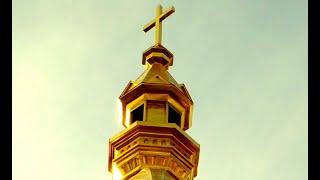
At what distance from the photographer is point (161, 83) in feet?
81.0

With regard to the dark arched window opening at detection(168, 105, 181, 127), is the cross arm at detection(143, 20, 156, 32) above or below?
above

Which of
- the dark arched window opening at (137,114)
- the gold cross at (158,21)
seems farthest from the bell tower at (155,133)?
the gold cross at (158,21)

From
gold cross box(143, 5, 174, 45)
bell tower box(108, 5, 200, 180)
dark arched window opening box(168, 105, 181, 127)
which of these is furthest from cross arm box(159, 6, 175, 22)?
dark arched window opening box(168, 105, 181, 127)

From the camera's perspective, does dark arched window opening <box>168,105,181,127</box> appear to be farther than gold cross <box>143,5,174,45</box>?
No

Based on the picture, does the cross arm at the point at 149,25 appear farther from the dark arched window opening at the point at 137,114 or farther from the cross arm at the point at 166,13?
the dark arched window opening at the point at 137,114

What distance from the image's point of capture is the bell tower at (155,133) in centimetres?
2295

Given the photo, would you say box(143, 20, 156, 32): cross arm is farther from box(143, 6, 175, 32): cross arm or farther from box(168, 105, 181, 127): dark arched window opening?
box(168, 105, 181, 127): dark arched window opening

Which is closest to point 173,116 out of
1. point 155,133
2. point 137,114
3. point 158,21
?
point 137,114

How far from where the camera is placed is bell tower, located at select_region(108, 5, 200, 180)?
75.3 ft

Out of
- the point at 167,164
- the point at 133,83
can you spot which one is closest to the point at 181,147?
the point at 167,164

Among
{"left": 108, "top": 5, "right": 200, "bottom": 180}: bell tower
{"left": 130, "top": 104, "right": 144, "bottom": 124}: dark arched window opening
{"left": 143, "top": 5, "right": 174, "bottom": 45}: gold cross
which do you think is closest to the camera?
{"left": 108, "top": 5, "right": 200, "bottom": 180}: bell tower

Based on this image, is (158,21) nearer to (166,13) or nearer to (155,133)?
(166,13)

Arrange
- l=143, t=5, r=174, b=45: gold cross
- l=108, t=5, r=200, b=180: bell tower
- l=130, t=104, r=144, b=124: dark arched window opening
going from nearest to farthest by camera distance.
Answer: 1. l=108, t=5, r=200, b=180: bell tower
2. l=130, t=104, r=144, b=124: dark arched window opening
3. l=143, t=5, r=174, b=45: gold cross
